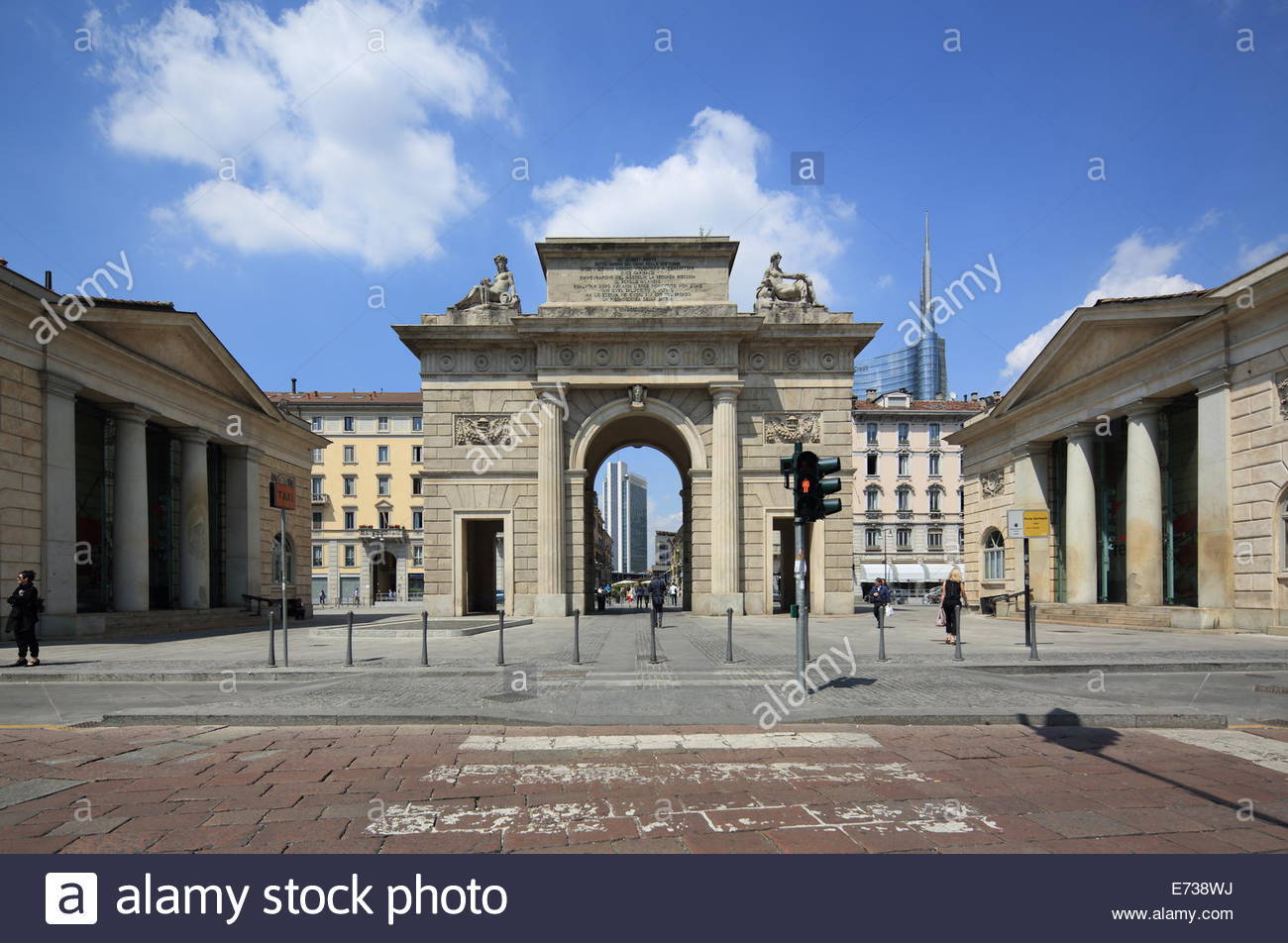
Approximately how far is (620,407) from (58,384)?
17.3 m

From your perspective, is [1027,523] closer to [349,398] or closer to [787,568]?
[787,568]

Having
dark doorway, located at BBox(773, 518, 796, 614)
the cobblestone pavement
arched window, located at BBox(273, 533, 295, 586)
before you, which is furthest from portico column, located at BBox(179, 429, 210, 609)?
the cobblestone pavement

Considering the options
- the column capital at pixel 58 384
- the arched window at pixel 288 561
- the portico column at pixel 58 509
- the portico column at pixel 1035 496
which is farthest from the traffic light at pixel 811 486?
the arched window at pixel 288 561

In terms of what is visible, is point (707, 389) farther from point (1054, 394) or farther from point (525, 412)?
point (1054, 394)

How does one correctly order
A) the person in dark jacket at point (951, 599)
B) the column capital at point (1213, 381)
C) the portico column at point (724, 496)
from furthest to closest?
the portico column at point (724, 496), the column capital at point (1213, 381), the person in dark jacket at point (951, 599)

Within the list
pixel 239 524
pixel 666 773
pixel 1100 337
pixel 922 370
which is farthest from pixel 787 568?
pixel 922 370

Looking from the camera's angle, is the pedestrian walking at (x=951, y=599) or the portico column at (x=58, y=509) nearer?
the pedestrian walking at (x=951, y=599)

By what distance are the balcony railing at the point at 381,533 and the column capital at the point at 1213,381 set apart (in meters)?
55.3

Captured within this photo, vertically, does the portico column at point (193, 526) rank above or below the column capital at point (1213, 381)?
below

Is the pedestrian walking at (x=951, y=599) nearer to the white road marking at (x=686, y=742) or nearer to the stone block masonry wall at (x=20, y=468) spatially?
the white road marking at (x=686, y=742)

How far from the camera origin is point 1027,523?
1669cm

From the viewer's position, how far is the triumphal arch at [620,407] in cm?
2980
